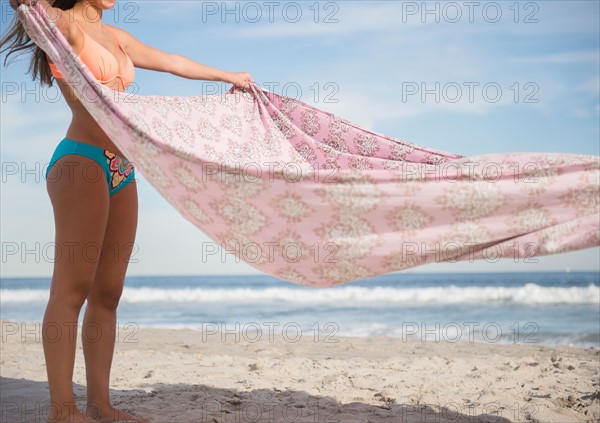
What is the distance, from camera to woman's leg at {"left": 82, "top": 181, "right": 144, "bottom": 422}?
8.38 ft

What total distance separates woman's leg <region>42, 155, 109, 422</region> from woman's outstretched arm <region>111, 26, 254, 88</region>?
2.19 feet

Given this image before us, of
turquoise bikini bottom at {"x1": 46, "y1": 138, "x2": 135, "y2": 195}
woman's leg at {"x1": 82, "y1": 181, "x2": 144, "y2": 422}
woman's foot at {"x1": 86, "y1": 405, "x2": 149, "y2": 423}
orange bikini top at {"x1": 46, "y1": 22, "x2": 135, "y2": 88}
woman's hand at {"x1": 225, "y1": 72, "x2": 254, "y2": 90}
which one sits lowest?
woman's foot at {"x1": 86, "y1": 405, "x2": 149, "y2": 423}

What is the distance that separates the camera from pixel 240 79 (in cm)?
301

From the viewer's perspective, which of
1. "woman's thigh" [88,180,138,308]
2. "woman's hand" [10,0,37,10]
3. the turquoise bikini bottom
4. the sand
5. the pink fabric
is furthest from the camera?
the sand

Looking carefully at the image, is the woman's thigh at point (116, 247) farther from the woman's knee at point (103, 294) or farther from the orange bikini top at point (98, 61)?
the orange bikini top at point (98, 61)

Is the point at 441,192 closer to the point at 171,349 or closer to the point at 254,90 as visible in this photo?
the point at 254,90

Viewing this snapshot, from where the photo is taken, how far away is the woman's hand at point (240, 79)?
9.75 ft

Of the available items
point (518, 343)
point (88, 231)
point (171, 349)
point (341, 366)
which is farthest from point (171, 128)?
point (518, 343)

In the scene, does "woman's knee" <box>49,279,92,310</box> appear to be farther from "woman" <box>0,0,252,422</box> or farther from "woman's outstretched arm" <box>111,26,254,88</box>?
"woman's outstretched arm" <box>111,26,254,88</box>

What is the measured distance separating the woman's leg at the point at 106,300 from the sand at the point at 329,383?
0.30 meters

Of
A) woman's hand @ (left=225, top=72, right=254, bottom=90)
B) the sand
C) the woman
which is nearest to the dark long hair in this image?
the woman

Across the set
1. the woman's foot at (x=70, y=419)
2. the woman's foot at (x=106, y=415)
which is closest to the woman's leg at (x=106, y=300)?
the woman's foot at (x=106, y=415)

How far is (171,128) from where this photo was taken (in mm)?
A: 2475

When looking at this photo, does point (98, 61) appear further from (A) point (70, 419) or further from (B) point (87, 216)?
(A) point (70, 419)
